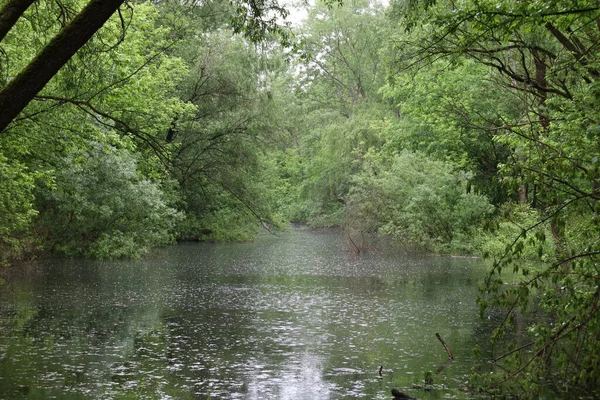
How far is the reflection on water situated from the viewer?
9820 mm

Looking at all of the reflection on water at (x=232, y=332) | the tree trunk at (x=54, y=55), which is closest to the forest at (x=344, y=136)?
the tree trunk at (x=54, y=55)

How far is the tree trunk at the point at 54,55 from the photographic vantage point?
16.8 ft

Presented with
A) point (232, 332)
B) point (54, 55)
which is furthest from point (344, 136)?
point (54, 55)

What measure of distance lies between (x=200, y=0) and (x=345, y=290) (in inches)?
530

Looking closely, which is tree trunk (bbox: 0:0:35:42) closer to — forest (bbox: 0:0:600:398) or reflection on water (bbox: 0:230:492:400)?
forest (bbox: 0:0:600:398)

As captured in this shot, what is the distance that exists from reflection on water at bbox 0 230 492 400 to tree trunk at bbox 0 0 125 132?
17.2ft

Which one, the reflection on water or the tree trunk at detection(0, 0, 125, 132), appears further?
the reflection on water

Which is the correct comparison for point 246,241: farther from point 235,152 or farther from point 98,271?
point 98,271

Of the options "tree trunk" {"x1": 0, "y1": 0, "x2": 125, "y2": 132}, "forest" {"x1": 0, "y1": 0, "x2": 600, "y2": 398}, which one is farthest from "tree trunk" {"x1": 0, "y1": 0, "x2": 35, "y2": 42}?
"tree trunk" {"x1": 0, "y1": 0, "x2": 125, "y2": 132}

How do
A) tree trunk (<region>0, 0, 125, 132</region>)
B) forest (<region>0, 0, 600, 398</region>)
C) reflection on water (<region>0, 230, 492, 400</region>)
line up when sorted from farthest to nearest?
1. reflection on water (<region>0, 230, 492, 400</region>)
2. forest (<region>0, 0, 600, 398</region>)
3. tree trunk (<region>0, 0, 125, 132</region>)

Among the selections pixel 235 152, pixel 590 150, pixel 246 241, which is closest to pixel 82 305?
pixel 590 150

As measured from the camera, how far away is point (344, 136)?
45.1m

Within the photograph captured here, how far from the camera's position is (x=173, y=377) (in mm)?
10172

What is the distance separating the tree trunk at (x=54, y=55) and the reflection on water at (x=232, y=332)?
5246 millimetres
